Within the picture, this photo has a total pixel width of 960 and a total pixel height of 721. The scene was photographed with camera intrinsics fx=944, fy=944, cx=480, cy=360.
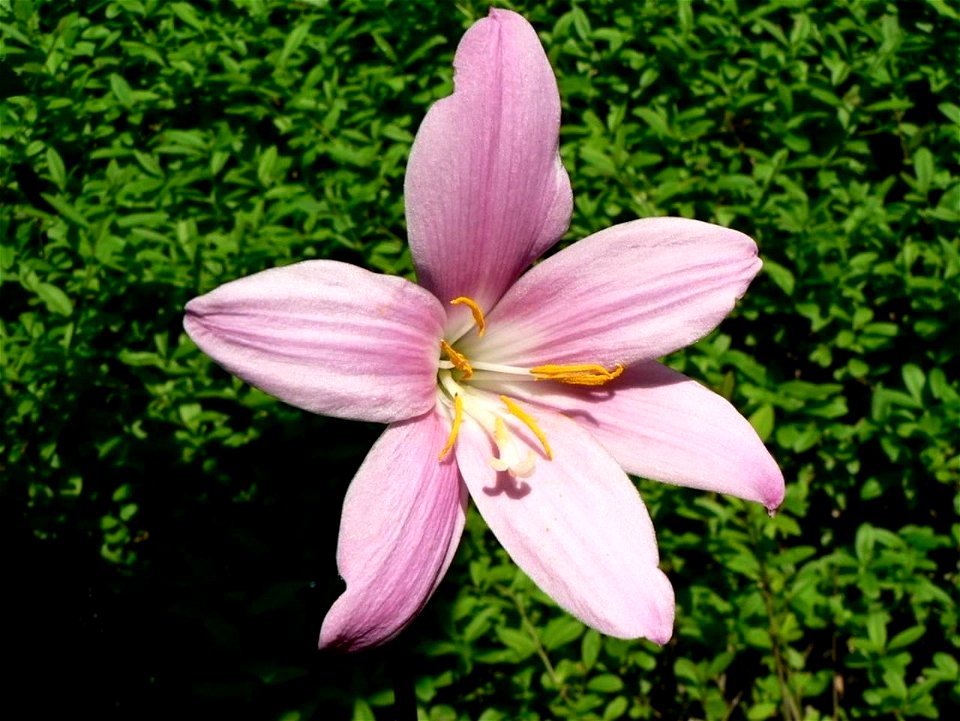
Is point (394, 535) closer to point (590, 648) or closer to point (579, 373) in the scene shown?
point (579, 373)

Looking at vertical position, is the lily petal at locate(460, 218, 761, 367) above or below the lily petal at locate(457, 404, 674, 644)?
above

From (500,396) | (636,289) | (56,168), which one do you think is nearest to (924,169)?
(636,289)

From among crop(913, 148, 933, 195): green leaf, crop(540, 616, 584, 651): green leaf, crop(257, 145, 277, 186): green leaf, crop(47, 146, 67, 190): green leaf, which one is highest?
crop(47, 146, 67, 190): green leaf

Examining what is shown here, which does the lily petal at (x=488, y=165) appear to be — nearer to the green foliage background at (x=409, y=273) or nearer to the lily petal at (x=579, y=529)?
the lily petal at (x=579, y=529)

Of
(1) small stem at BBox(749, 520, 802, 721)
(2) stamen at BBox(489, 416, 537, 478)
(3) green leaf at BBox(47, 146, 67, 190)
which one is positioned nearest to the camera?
(2) stamen at BBox(489, 416, 537, 478)

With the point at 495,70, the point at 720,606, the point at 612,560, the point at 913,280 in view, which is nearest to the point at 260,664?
the point at 612,560

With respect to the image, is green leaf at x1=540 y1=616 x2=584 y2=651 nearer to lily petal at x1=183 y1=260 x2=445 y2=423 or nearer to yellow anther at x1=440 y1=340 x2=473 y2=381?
yellow anther at x1=440 y1=340 x2=473 y2=381

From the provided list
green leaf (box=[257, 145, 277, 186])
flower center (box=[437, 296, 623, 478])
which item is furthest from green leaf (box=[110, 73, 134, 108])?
flower center (box=[437, 296, 623, 478])

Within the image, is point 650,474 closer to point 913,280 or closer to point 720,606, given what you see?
point 720,606
